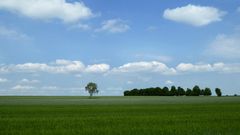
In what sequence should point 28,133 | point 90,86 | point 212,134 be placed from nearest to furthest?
point 212,134, point 28,133, point 90,86

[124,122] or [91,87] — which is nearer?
[124,122]

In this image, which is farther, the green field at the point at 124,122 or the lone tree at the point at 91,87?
the lone tree at the point at 91,87

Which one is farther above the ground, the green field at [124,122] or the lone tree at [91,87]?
the lone tree at [91,87]

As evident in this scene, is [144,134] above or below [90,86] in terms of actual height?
below

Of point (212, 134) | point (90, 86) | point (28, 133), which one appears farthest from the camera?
point (90, 86)

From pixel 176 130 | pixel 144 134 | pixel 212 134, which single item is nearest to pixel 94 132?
pixel 144 134

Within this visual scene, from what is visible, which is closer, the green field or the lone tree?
the green field

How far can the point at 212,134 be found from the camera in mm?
21688

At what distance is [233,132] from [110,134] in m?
6.51

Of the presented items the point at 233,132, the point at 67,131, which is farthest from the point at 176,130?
the point at 67,131

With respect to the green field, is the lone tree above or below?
above

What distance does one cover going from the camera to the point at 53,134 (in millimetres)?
22688

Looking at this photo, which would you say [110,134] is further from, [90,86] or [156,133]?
[90,86]

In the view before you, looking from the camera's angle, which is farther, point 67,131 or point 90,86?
point 90,86
